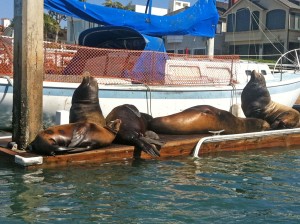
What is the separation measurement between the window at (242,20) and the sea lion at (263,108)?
1092 inches

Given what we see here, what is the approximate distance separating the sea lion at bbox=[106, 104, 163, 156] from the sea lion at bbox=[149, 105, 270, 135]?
1.30 ft

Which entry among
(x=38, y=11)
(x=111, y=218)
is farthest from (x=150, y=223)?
(x=38, y=11)

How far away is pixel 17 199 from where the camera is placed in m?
5.85

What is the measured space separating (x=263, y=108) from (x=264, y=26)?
84.6 ft

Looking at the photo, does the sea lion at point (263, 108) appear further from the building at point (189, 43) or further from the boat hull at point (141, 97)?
the building at point (189, 43)

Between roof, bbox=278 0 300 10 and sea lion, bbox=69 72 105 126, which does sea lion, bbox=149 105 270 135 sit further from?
roof, bbox=278 0 300 10

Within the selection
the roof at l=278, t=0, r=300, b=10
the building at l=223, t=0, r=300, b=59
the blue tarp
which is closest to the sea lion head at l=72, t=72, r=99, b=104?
the blue tarp

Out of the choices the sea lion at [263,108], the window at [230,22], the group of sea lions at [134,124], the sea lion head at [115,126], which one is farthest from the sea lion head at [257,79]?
the window at [230,22]

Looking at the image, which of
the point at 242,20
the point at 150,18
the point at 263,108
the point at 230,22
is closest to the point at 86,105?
the point at 263,108

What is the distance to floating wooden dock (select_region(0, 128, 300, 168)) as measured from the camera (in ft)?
23.9

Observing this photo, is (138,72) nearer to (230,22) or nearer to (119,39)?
(119,39)

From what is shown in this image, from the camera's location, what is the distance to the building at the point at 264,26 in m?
35.6

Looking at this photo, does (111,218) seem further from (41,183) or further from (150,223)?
(41,183)

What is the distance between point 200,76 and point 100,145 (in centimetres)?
460
